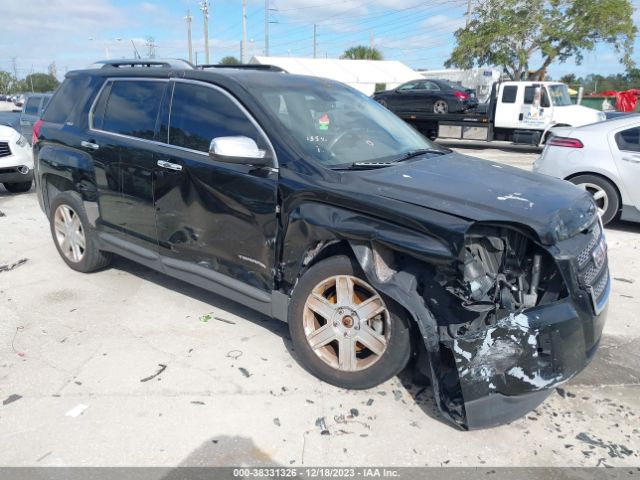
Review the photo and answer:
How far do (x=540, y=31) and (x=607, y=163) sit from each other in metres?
26.2

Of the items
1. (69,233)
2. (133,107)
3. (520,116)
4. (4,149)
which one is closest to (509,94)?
(520,116)

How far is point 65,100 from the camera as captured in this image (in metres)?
5.28

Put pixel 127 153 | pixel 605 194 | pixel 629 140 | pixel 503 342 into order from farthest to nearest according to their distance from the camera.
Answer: pixel 605 194 → pixel 629 140 → pixel 127 153 → pixel 503 342

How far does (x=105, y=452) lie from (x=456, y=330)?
1975mm

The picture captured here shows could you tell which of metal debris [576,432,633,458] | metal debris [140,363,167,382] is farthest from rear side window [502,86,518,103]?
metal debris [140,363,167,382]

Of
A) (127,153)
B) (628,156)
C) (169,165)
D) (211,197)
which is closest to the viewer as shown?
(211,197)

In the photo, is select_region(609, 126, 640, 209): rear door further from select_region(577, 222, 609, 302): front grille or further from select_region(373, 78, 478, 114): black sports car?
select_region(373, 78, 478, 114): black sports car

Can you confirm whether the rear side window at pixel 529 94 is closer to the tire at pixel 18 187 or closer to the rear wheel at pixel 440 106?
the rear wheel at pixel 440 106

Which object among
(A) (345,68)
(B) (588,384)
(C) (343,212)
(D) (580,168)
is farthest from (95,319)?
(A) (345,68)

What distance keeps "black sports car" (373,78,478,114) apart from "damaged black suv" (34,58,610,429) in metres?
15.5

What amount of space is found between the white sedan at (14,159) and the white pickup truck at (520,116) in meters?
13.3

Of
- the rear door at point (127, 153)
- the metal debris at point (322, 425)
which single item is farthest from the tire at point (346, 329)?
the rear door at point (127, 153)

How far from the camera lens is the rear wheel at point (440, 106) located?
1922cm

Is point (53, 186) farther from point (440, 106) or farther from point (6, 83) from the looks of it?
point (6, 83)
